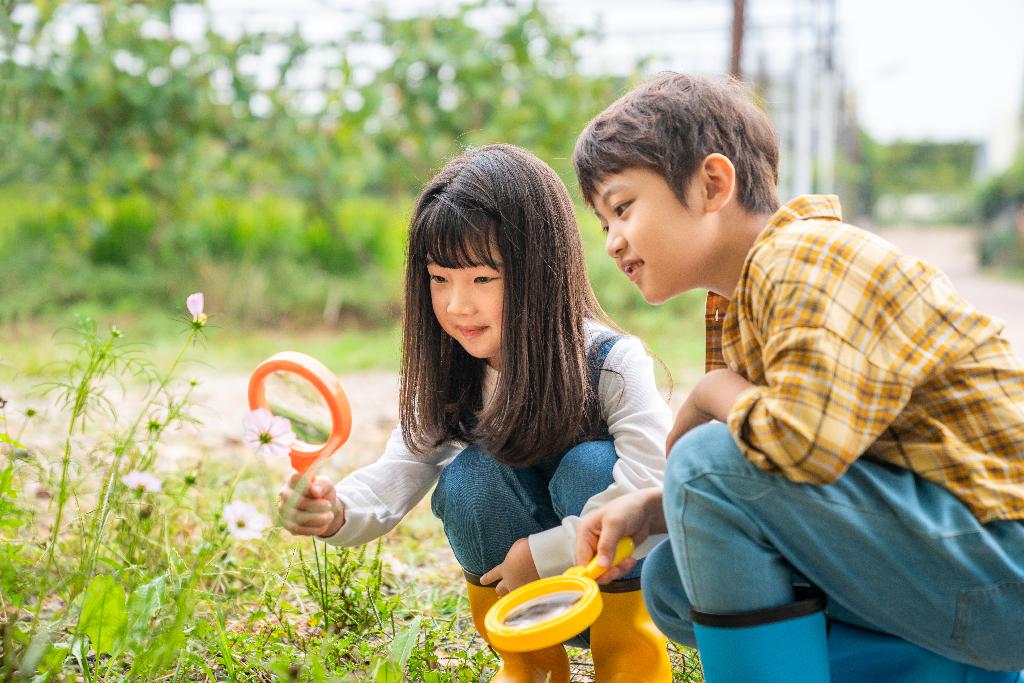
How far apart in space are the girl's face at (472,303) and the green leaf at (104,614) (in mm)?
593

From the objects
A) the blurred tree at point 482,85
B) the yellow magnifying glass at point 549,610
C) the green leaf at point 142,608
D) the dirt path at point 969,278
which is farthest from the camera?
the dirt path at point 969,278

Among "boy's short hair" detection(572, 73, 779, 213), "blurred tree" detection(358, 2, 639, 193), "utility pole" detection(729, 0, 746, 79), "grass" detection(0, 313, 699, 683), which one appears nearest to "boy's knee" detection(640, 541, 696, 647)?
"grass" detection(0, 313, 699, 683)

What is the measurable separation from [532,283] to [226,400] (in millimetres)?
2697

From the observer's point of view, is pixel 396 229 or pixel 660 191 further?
pixel 396 229

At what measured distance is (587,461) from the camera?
59.3 inches

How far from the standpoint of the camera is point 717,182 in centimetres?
134

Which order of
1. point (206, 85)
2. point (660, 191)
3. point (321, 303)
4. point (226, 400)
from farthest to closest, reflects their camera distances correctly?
point (321, 303) < point (206, 85) < point (226, 400) < point (660, 191)

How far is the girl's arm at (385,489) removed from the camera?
1.59m

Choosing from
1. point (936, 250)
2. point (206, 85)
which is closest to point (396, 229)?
point (206, 85)

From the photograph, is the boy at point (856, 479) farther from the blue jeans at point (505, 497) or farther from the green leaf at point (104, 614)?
the green leaf at point (104, 614)

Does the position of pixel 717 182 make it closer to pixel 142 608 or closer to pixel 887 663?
pixel 887 663

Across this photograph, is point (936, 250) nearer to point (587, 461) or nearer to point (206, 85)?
point (206, 85)

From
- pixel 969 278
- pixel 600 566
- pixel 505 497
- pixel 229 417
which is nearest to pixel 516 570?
pixel 505 497

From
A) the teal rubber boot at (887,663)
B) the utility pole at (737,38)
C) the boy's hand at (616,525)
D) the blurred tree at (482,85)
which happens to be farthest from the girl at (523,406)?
the blurred tree at (482,85)
